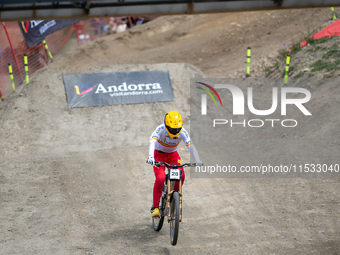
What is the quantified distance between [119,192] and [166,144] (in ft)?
8.99

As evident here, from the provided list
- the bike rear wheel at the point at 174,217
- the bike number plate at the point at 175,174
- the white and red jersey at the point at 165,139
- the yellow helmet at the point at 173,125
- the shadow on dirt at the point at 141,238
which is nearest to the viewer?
the bike rear wheel at the point at 174,217

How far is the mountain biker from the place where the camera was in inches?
258

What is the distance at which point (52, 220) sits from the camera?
7.72 m

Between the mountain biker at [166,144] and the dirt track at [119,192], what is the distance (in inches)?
39.0

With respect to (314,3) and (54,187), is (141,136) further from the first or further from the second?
(314,3)

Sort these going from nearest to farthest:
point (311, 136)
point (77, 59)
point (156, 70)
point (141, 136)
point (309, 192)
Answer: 1. point (309, 192)
2. point (311, 136)
3. point (141, 136)
4. point (156, 70)
5. point (77, 59)

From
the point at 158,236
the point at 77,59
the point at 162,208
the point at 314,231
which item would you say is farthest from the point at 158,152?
the point at 77,59

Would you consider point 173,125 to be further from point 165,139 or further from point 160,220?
point 160,220

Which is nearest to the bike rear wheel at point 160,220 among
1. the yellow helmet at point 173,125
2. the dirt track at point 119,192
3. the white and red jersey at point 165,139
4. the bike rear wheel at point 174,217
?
the dirt track at point 119,192

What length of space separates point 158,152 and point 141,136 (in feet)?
19.5

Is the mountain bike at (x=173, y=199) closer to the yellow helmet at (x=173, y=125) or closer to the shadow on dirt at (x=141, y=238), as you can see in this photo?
the shadow on dirt at (x=141, y=238)

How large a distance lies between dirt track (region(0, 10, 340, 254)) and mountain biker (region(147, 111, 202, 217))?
0.99m

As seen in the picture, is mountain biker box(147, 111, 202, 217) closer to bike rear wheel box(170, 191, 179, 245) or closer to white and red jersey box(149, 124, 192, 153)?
white and red jersey box(149, 124, 192, 153)

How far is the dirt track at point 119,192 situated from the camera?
6.89m
